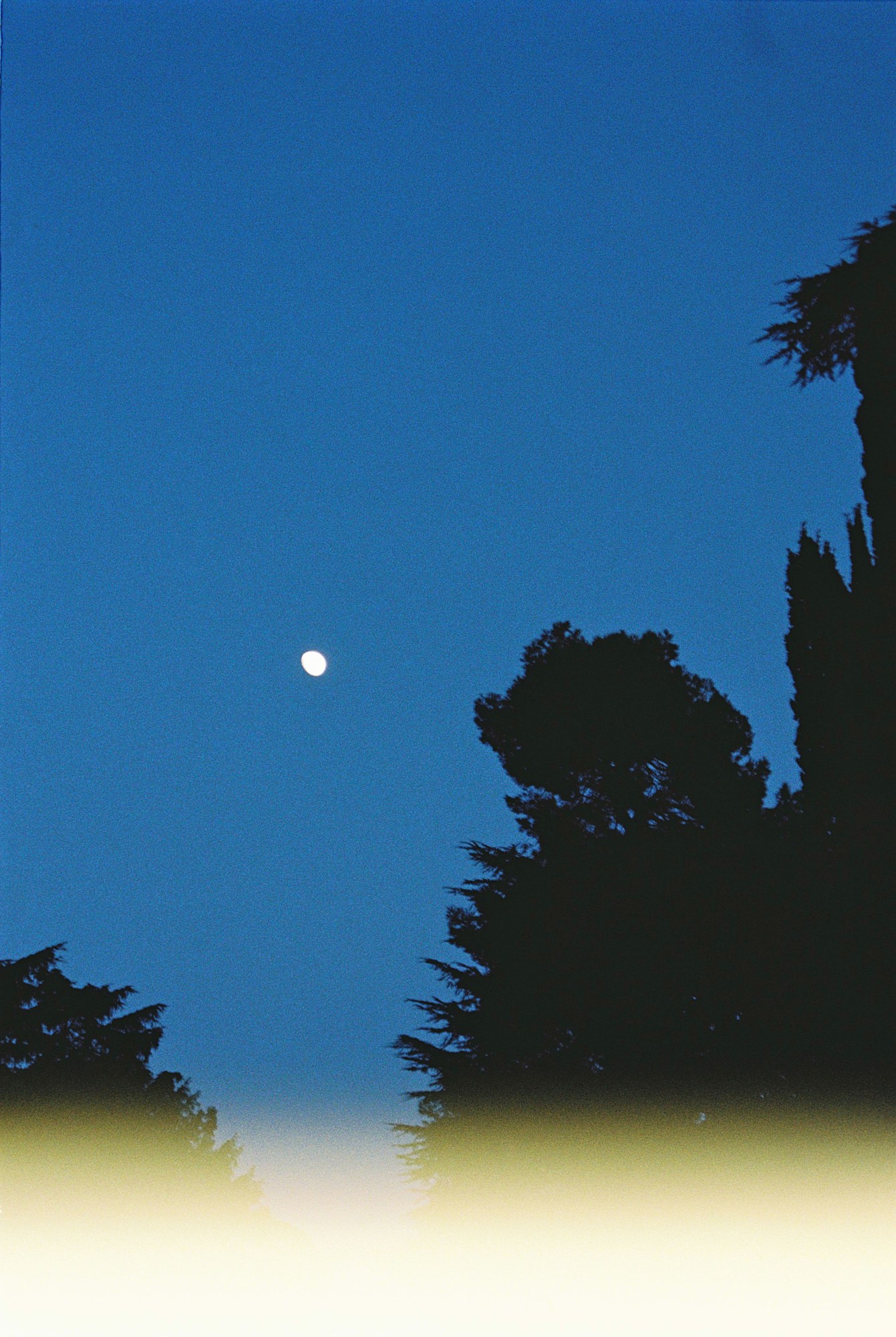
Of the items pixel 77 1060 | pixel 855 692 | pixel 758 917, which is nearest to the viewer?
pixel 758 917

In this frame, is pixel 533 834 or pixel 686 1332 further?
pixel 533 834

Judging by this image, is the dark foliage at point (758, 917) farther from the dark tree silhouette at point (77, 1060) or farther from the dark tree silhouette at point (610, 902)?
the dark tree silhouette at point (77, 1060)

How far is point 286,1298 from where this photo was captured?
885 inches

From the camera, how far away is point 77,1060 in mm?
21188

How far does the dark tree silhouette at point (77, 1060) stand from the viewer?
20016 millimetres

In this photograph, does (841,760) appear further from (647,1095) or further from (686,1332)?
(686,1332)

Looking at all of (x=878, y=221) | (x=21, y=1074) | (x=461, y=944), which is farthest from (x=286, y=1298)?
(x=878, y=221)

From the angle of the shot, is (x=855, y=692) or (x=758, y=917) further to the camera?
(x=855, y=692)

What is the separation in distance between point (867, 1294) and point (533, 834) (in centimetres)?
1204

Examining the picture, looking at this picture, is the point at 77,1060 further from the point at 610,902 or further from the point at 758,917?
the point at 758,917

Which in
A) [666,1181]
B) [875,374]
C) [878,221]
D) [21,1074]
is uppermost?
[878,221]

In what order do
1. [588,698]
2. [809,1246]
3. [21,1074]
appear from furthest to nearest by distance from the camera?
[588,698] → [21,1074] → [809,1246]

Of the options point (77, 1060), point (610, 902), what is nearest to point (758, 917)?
point (610, 902)

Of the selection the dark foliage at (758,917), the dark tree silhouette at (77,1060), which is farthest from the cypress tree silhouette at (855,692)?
the dark tree silhouette at (77,1060)
